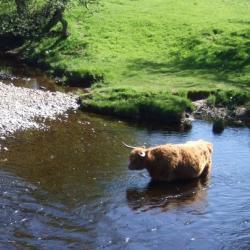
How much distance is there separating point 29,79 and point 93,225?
20.7m

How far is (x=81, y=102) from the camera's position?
3112 centimetres

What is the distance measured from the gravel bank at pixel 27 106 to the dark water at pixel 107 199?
114 centimetres

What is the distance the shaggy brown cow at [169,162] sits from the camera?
20578 millimetres

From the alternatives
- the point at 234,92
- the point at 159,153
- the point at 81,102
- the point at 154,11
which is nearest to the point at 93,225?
the point at 159,153

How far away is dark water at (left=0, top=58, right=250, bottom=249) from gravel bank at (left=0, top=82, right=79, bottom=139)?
114 cm

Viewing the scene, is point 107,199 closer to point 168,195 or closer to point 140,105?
point 168,195

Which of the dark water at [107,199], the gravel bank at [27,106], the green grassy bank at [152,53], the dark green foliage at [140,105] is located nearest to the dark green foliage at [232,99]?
the green grassy bank at [152,53]

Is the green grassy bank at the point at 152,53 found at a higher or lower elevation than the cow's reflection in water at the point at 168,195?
higher

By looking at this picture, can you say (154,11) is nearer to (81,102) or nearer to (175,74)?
(175,74)

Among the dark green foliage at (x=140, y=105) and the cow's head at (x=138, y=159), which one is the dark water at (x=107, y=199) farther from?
the dark green foliage at (x=140, y=105)

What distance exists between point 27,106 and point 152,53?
41.1 ft

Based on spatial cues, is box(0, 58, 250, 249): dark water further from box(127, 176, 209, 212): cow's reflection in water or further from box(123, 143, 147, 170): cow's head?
box(123, 143, 147, 170): cow's head

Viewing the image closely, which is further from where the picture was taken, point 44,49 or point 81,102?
point 44,49

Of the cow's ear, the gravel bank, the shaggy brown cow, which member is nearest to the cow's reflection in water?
the shaggy brown cow
